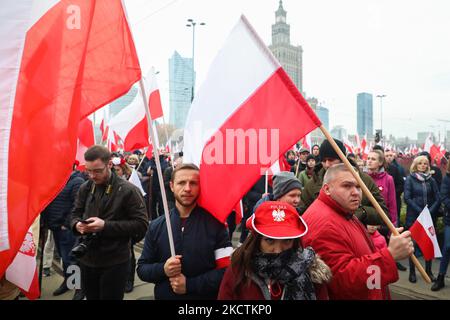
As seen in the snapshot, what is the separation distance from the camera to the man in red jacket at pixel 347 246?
7.20 feet

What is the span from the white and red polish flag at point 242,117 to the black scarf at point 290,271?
1.81ft

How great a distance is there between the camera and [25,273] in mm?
2834

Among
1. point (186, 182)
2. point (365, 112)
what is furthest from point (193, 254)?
point (365, 112)

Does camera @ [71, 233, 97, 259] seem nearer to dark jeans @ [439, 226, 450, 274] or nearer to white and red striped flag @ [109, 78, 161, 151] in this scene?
white and red striped flag @ [109, 78, 161, 151]

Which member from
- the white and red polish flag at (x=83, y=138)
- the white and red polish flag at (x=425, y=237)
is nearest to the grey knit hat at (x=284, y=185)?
the white and red polish flag at (x=425, y=237)

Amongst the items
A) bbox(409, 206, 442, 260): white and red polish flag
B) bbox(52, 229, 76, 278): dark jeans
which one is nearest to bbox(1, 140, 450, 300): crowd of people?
bbox(409, 206, 442, 260): white and red polish flag

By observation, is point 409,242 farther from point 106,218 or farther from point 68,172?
Result: point 106,218

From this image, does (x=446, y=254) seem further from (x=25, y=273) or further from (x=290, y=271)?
(x=25, y=273)

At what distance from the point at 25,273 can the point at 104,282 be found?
71cm

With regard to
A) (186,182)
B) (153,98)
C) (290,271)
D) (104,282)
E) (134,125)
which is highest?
(153,98)

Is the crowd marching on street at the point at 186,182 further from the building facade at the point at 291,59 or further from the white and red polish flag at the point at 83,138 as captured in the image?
the building facade at the point at 291,59

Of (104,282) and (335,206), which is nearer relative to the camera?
(335,206)

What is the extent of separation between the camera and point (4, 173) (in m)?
1.98
